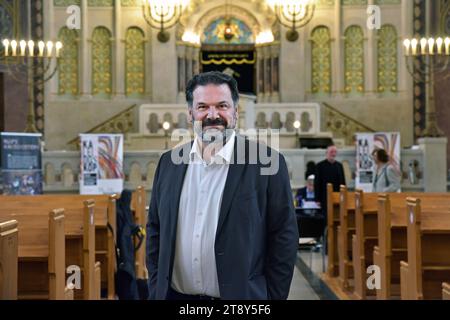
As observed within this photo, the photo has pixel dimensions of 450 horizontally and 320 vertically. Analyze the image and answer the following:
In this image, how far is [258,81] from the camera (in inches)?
862

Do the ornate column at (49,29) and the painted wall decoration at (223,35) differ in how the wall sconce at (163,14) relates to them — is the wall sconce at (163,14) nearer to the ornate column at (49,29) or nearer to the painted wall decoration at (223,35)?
the painted wall decoration at (223,35)

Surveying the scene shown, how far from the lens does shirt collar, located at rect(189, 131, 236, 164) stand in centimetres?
338

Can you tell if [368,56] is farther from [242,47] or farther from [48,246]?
[48,246]

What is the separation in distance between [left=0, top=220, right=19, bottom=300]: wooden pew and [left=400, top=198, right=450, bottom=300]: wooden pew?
3.58 metres

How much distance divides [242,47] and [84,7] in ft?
13.6

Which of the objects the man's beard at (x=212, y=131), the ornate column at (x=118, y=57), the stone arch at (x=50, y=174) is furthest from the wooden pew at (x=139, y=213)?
the ornate column at (x=118, y=57)

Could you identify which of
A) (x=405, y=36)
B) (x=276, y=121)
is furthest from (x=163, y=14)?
(x=405, y=36)

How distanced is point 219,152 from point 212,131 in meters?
0.11

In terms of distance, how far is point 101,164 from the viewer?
47.4 feet

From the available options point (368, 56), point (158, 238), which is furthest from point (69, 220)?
point (368, 56)

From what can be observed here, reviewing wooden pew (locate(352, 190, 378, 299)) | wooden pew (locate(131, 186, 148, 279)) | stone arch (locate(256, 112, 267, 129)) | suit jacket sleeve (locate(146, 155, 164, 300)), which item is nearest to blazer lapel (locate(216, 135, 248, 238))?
suit jacket sleeve (locate(146, 155, 164, 300))

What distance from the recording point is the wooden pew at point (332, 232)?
32.9 ft

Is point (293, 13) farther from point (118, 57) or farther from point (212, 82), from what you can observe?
point (212, 82)

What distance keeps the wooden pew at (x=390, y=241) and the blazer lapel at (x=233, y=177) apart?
12.0 feet
